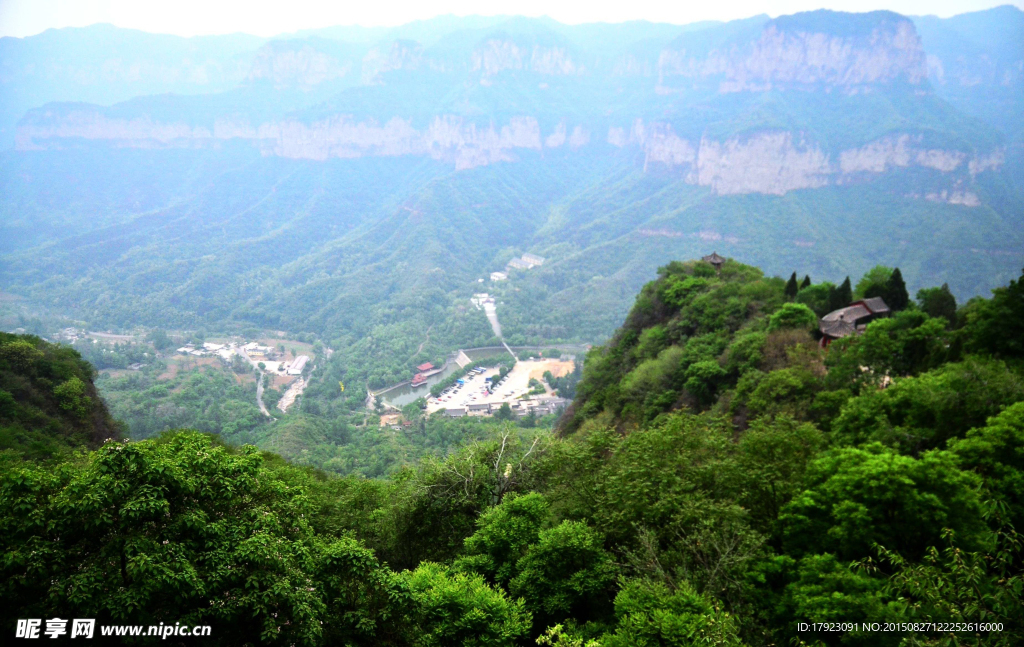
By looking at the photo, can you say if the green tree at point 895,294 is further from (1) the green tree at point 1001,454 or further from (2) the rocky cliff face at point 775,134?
(2) the rocky cliff face at point 775,134

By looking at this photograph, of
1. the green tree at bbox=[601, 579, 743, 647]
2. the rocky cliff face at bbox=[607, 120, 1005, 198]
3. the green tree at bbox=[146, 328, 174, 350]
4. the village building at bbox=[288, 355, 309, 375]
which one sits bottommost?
the village building at bbox=[288, 355, 309, 375]

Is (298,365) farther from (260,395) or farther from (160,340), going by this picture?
(160,340)

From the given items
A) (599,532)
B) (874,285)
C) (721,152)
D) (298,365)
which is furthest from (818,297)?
(721,152)

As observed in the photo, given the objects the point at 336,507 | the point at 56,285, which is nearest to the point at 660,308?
the point at 336,507

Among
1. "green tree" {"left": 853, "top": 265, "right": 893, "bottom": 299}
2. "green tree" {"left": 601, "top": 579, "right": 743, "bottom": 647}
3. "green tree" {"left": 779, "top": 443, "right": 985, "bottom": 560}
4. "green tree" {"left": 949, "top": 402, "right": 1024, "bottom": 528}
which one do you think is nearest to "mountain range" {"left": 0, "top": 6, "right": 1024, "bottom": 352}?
"green tree" {"left": 853, "top": 265, "right": 893, "bottom": 299}

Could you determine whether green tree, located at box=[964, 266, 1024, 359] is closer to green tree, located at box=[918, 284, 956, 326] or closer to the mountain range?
green tree, located at box=[918, 284, 956, 326]

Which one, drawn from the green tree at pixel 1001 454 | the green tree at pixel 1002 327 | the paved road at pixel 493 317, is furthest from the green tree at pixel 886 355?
the paved road at pixel 493 317

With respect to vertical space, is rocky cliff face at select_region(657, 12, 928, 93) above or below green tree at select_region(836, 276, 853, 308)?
above
